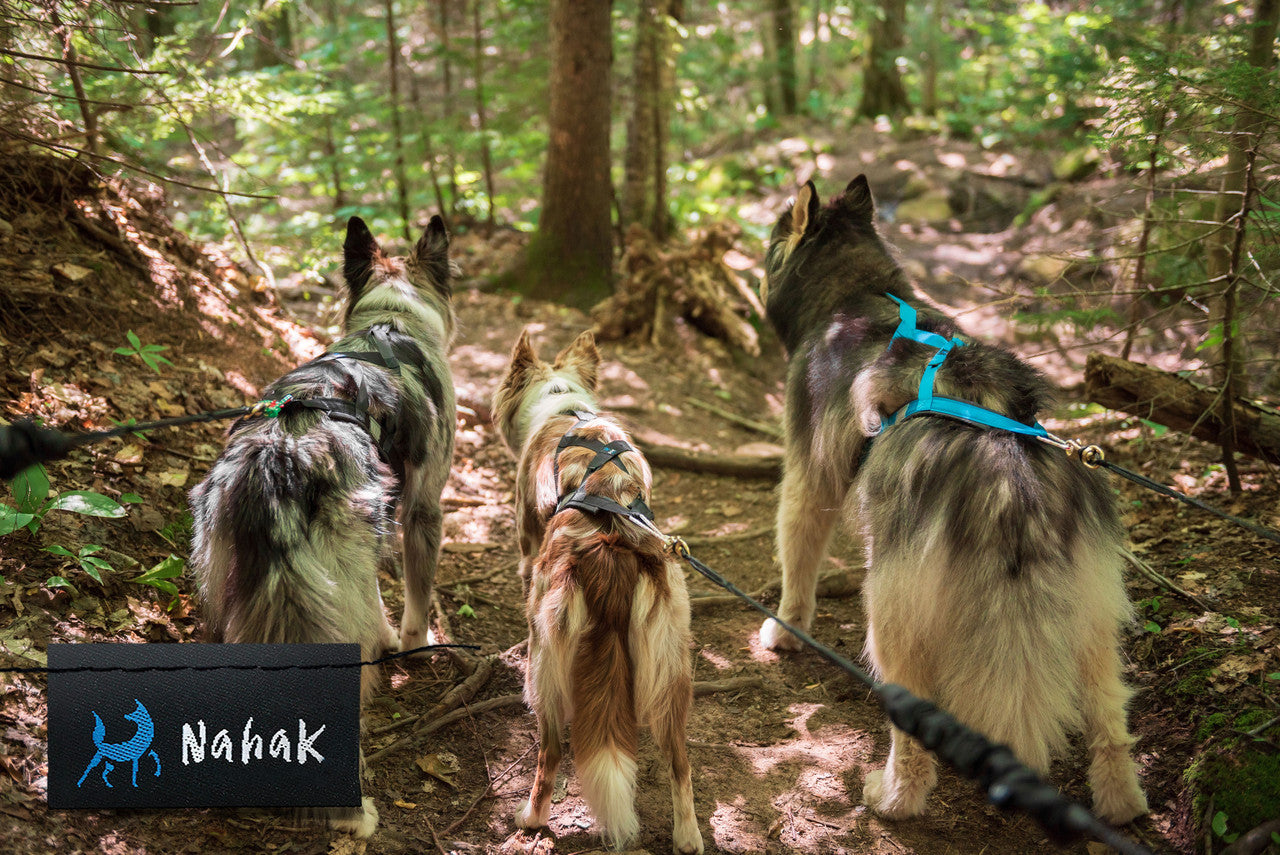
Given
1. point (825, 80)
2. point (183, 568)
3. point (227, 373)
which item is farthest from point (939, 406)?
point (825, 80)

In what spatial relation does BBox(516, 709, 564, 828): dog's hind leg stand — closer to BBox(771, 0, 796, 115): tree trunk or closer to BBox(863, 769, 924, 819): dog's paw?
BBox(863, 769, 924, 819): dog's paw

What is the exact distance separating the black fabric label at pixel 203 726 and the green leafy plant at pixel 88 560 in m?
0.89

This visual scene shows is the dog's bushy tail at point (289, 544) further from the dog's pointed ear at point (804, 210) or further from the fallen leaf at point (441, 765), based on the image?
the dog's pointed ear at point (804, 210)

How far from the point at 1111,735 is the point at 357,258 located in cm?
434

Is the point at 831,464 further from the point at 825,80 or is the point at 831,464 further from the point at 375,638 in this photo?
the point at 825,80

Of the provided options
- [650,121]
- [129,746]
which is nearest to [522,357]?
[129,746]

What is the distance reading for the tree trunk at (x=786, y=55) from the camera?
18.3m

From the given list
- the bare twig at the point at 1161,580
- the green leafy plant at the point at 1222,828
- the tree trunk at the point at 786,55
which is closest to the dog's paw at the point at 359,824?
the green leafy plant at the point at 1222,828

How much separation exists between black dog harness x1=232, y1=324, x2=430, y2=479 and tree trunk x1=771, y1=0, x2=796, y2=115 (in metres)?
17.1

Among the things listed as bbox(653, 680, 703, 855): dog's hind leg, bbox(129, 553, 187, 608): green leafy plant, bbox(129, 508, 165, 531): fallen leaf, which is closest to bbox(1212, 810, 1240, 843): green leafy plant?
bbox(653, 680, 703, 855): dog's hind leg

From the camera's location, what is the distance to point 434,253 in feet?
15.1

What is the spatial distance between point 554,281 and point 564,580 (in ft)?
20.6

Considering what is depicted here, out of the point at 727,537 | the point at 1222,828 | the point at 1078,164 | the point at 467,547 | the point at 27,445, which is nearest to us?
the point at 27,445

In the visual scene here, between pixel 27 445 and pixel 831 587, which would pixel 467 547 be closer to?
pixel 831 587
